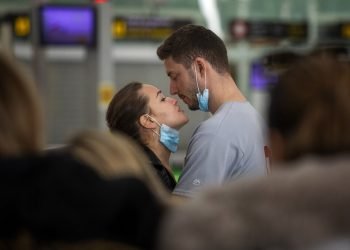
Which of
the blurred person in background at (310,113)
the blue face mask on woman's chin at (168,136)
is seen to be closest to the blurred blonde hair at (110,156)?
the blurred person in background at (310,113)

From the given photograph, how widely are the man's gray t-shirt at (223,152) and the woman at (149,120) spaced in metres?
→ 0.18

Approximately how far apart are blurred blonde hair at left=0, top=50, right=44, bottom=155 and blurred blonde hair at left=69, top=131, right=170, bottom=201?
109 millimetres

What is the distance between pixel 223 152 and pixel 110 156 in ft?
4.30

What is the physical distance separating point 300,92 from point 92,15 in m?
10.2

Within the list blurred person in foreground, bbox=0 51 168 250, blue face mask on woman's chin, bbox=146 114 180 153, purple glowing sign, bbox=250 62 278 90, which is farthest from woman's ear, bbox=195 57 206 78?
purple glowing sign, bbox=250 62 278 90

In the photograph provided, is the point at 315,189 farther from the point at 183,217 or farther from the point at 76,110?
the point at 76,110

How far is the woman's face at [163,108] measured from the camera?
311 cm

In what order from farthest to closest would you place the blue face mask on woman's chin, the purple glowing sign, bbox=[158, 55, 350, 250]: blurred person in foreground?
1. the purple glowing sign
2. the blue face mask on woman's chin
3. bbox=[158, 55, 350, 250]: blurred person in foreground

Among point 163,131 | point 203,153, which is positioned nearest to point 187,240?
point 203,153

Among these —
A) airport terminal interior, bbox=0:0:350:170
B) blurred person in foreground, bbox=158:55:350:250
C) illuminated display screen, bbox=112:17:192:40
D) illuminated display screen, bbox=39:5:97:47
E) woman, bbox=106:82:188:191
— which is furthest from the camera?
illuminated display screen, bbox=112:17:192:40

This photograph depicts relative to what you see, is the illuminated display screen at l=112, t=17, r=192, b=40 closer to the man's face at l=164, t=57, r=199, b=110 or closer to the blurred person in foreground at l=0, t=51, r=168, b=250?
the man's face at l=164, t=57, r=199, b=110

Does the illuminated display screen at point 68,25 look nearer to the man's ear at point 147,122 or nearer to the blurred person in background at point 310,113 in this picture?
the man's ear at point 147,122

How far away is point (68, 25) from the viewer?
11617mm

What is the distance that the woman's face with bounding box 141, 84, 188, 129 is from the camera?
10.2 ft
